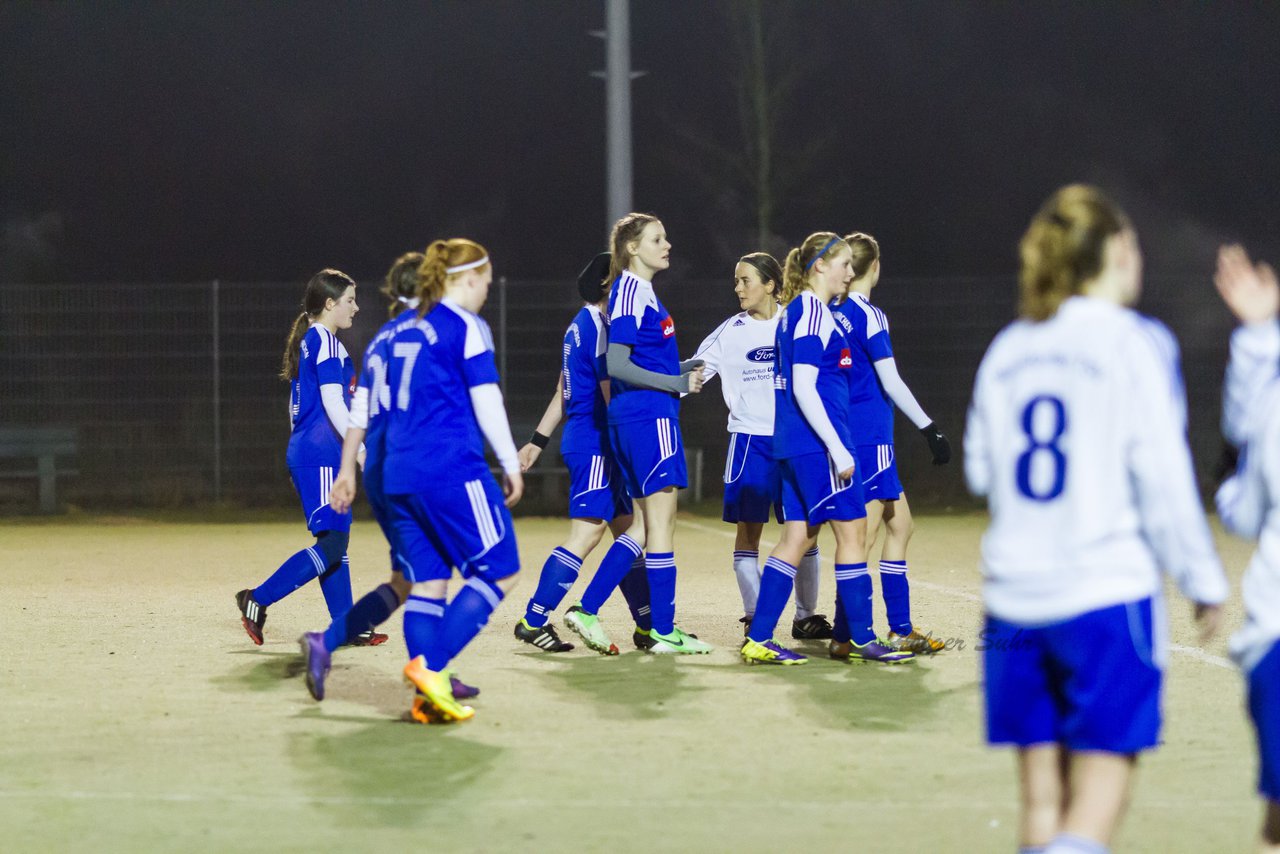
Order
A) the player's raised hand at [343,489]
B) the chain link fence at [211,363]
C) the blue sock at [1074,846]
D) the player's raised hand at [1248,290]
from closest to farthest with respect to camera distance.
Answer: the blue sock at [1074,846], the player's raised hand at [1248,290], the player's raised hand at [343,489], the chain link fence at [211,363]

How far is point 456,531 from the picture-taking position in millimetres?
5566

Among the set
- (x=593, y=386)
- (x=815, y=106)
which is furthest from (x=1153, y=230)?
(x=593, y=386)

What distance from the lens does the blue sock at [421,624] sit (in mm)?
5613

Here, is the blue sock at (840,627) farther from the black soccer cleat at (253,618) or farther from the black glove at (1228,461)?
the black glove at (1228,461)

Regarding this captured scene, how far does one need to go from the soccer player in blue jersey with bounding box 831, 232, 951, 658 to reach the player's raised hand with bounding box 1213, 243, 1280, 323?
3638 millimetres

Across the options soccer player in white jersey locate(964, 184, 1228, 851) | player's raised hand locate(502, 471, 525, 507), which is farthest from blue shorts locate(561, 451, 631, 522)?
soccer player in white jersey locate(964, 184, 1228, 851)

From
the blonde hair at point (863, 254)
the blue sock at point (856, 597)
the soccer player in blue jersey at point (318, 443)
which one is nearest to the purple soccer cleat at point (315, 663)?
the soccer player in blue jersey at point (318, 443)

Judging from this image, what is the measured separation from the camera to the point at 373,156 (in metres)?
33.2

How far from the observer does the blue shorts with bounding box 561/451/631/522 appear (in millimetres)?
7375

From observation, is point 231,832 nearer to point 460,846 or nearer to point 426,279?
A: point 460,846

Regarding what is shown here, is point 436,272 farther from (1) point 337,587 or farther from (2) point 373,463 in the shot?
(1) point 337,587

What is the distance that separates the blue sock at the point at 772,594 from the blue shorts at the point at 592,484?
960 millimetres

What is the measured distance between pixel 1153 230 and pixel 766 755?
24.4m

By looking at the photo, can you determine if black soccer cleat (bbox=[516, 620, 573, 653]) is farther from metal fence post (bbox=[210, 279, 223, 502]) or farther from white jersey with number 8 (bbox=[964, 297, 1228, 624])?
metal fence post (bbox=[210, 279, 223, 502])
